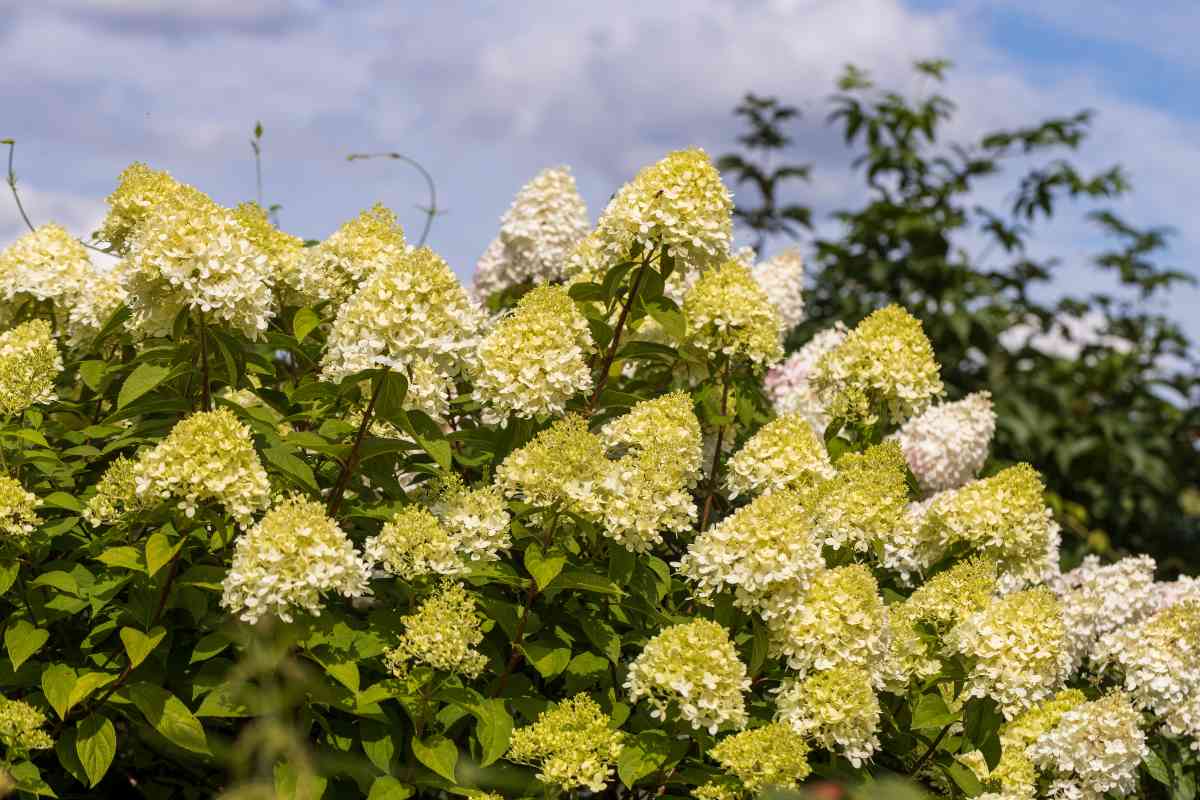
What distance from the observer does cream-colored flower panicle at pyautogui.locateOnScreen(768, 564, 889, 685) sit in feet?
12.2

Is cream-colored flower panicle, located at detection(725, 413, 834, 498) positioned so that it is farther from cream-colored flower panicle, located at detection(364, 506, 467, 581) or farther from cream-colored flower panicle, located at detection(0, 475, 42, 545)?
cream-colored flower panicle, located at detection(0, 475, 42, 545)

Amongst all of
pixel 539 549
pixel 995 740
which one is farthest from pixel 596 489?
pixel 995 740

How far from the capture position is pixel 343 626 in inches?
141

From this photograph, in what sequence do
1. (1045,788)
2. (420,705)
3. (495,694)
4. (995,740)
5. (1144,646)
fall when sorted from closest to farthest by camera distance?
(420,705) < (495,694) < (995,740) < (1045,788) < (1144,646)

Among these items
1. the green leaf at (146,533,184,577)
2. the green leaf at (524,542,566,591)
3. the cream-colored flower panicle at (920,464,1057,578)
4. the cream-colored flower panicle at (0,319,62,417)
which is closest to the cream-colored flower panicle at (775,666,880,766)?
the green leaf at (524,542,566,591)

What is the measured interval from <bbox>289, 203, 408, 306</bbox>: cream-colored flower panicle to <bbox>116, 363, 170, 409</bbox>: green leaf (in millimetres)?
886

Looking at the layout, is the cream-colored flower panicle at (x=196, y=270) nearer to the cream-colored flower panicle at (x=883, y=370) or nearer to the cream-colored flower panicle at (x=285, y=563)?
the cream-colored flower panicle at (x=285, y=563)

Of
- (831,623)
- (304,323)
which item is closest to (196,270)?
(304,323)

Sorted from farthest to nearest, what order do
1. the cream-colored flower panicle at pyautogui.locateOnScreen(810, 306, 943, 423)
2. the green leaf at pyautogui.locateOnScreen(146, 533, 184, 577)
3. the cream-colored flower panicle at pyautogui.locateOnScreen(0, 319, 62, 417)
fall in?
the cream-colored flower panicle at pyautogui.locateOnScreen(810, 306, 943, 423), the cream-colored flower panicle at pyautogui.locateOnScreen(0, 319, 62, 417), the green leaf at pyautogui.locateOnScreen(146, 533, 184, 577)

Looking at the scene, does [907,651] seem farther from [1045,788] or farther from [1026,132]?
[1026,132]

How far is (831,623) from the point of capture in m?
3.71

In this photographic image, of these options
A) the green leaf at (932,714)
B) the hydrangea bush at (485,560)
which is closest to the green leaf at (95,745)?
the hydrangea bush at (485,560)

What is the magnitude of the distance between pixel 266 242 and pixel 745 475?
1744 mm

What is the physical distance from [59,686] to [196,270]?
1.15 meters
